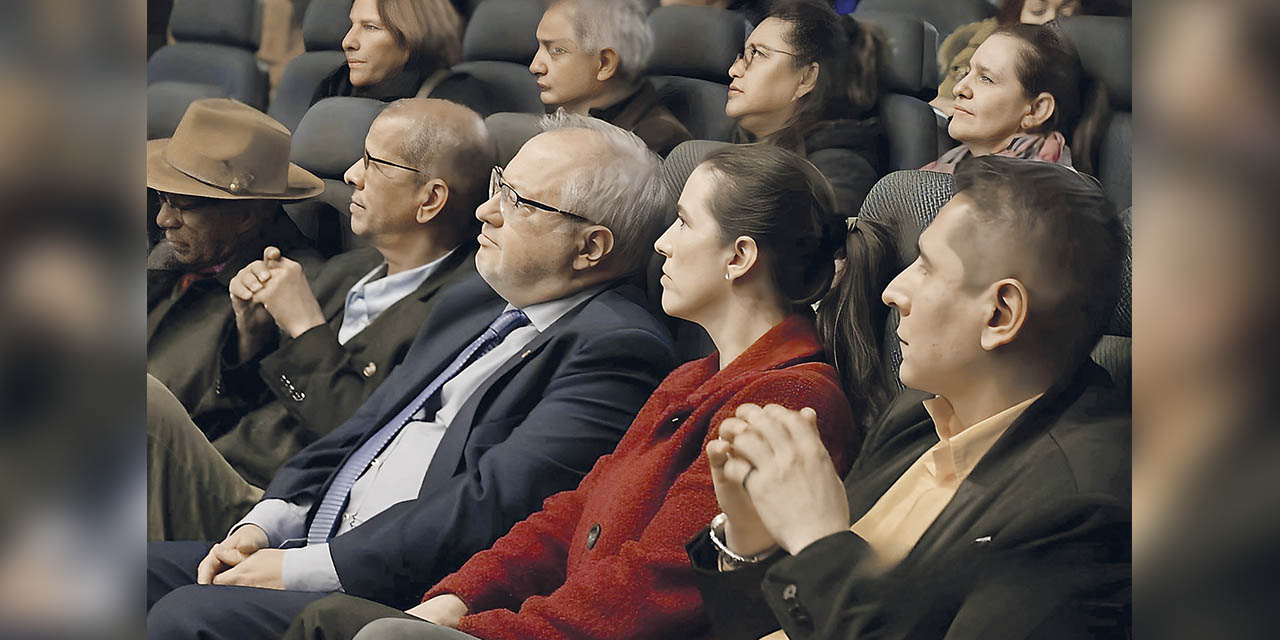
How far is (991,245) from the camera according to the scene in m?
2.30

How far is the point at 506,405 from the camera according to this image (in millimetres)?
2742

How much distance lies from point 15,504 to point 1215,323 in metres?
2.05

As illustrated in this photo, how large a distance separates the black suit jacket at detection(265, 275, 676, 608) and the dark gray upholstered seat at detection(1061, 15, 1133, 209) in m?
0.76

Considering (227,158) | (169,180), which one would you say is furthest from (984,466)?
(169,180)

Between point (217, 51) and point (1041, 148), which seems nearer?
point (1041, 148)

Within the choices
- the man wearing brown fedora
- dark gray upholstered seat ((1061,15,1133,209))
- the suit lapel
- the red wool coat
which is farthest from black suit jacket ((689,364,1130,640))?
the man wearing brown fedora

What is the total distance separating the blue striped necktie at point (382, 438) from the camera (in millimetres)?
2863

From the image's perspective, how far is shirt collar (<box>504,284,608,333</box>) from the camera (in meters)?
2.77

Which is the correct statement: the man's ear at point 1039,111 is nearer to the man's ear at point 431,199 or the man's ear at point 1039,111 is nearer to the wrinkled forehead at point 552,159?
the wrinkled forehead at point 552,159

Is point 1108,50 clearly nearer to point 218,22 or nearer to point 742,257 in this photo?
point 742,257

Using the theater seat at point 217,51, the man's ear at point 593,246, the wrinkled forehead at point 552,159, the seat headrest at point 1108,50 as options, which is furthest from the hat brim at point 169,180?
the seat headrest at point 1108,50

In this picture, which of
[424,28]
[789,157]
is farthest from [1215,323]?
[424,28]

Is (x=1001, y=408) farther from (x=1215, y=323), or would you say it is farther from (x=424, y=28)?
(x=424, y=28)

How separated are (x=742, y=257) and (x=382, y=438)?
779 mm
